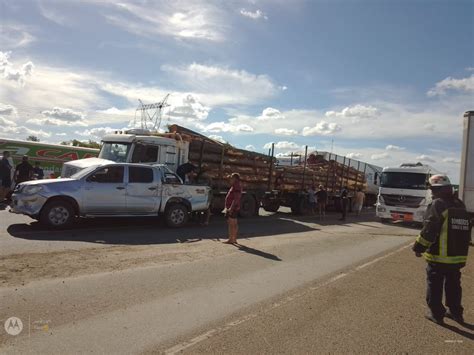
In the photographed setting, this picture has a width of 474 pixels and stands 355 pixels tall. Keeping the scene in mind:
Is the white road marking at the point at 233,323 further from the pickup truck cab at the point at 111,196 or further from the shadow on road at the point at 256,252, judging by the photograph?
the pickup truck cab at the point at 111,196

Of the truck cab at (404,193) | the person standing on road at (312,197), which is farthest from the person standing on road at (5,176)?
the truck cab at (404,193)

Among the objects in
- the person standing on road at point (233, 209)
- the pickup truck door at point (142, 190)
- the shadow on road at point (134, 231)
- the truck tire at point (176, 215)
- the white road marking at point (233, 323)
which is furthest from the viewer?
the truck tire at point (176, 215)

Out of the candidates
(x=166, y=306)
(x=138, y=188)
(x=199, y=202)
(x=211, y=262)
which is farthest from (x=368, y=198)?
(x=166, y=306)

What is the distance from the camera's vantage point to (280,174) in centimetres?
2028

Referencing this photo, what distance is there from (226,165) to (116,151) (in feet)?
15.2

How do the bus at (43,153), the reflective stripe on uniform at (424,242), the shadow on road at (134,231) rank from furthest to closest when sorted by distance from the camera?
the bus at (43,153), the shadow on road at (134,231), the reflective stripe on uniform at (424,242)

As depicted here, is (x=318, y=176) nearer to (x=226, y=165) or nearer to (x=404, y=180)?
(x=404, y=180)

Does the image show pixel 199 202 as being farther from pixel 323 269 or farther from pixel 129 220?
pixel 323 269

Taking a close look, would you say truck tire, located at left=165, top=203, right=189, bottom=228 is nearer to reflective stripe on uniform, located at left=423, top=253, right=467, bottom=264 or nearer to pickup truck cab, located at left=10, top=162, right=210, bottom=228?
pickup truck cab, located at left=10, top=162, right=210, bottom=228

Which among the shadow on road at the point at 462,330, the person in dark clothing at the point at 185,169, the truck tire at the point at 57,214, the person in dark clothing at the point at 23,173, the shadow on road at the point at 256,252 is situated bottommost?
the shadow on road at the point at 462,330

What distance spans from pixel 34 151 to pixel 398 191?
19087 millimetres

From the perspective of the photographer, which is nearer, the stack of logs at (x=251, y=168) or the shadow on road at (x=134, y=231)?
the shadow on road at (x=134, y=231)

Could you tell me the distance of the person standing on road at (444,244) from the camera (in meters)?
5.30

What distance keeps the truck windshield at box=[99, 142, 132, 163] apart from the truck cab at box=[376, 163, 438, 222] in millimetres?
11946
